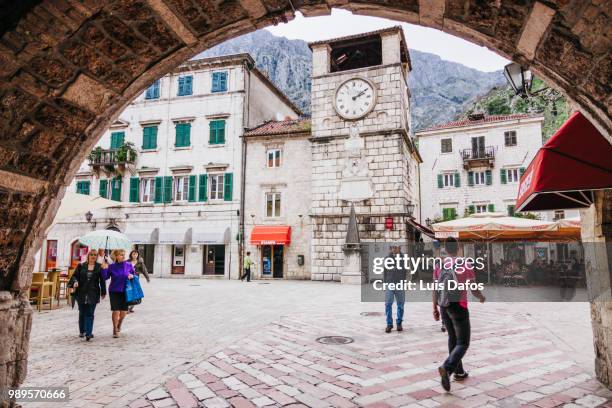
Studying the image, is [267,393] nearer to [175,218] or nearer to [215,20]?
[215,20]

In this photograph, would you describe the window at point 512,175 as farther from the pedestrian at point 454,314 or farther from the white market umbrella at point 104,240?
the pedestrian at point 454,314

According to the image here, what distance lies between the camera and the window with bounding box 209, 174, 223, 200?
2503 cm

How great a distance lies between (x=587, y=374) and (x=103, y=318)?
1024 centimetres

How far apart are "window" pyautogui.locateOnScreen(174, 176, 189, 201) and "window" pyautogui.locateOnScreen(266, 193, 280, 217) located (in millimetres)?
5570

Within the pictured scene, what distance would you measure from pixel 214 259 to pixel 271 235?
440cm

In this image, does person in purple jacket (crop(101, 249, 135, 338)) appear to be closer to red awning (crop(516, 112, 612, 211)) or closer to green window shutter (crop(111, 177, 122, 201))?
red awning (crop(516, 112, 612, 211))

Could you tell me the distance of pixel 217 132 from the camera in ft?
84.0

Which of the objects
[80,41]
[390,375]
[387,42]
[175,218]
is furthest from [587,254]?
[175,218]

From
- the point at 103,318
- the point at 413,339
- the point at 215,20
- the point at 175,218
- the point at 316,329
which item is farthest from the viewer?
the point at 175,218

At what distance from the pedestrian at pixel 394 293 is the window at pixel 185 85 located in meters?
22.7

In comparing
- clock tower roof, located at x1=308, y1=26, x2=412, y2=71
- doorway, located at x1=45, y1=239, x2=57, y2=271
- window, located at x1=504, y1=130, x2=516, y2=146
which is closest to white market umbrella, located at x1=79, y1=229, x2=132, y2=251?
clock tower roof, located at x1=308, y1=26, x2=412, y2=71

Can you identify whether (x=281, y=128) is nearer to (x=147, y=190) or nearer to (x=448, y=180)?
(x=147, y=190)

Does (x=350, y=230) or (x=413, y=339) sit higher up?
(x=350, y=230)

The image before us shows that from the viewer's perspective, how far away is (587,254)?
199 inches
